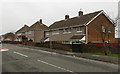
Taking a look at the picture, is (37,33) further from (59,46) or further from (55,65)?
(55,65)

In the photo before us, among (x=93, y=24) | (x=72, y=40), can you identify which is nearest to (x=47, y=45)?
(x=72, y=40)

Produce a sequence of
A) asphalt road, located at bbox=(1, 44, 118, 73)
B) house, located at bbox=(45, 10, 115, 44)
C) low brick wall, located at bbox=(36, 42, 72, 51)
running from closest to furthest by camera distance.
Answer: asphalt road, located at bbox=(1, 44, 118, 73) < low brick wall, located at bbox=(36, 42, 72, 51) < house, located at bbox=(45, 10, 115, 44)

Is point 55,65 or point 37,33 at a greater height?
point 37,33

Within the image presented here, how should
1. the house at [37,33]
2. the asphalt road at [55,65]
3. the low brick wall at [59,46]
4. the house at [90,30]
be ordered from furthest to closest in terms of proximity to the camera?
the house at [37,33] < the house at [90,30] < the low brick wall at [59,46] < the asphalt road at [55,65]

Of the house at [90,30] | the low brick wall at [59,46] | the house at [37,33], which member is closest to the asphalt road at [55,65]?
the low brick wall at [59,46]

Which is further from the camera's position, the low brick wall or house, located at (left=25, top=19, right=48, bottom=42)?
house, located at (left=25, top=19, right=48, bottom=42)

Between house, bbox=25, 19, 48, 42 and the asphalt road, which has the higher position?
house, bbox=25, 19, 48, 42

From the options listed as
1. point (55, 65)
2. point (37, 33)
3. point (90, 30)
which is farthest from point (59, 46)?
point (37, 33)

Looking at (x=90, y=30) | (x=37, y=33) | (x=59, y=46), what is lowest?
(x=59, y=46)

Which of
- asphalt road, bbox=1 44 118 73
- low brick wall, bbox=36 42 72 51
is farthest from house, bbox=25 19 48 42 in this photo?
asphalt road, bbox=1 44 118 73

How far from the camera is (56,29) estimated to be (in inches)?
1651

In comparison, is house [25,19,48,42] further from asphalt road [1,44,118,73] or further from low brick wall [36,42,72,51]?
asphalt road [1,44,118,73]

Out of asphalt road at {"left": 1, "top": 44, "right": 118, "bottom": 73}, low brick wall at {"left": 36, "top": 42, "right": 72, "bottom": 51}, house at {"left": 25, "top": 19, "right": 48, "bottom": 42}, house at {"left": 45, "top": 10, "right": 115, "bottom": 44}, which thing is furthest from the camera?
house at {"left": 25, "top": 19, "right": 48, "bottom": 42}

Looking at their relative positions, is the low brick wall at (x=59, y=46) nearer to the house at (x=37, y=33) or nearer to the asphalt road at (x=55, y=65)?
the asphalt road at (x=55, y=65)
